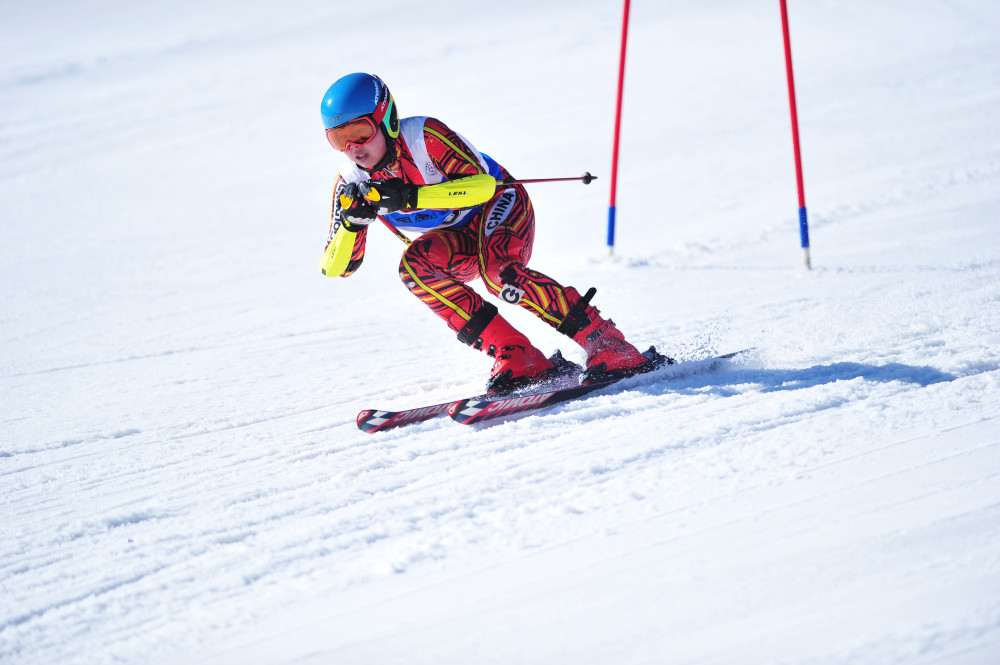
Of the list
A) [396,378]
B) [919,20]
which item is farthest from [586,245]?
[919,20]

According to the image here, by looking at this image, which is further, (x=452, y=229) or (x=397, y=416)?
(x=452, y=229)

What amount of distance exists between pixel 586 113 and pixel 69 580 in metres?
10.9

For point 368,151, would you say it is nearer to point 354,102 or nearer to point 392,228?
point 354,102

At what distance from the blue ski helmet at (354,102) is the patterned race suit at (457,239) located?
183mm

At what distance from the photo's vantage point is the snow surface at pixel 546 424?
2.13 m

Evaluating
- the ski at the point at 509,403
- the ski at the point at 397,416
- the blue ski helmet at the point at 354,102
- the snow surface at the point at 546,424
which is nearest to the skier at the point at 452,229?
the blue ski helmet at the point at 354,102

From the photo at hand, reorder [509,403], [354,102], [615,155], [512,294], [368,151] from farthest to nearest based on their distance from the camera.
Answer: [615,155] < [512,294] < [509,403] < [368,151] < [354,102]

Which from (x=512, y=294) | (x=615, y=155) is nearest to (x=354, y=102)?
(x=512, y=294)

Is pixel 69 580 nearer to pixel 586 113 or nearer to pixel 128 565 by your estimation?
pixel 128 565

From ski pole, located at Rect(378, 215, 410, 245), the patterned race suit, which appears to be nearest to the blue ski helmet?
the patterned race suit

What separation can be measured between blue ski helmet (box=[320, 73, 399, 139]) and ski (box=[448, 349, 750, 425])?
122 cm

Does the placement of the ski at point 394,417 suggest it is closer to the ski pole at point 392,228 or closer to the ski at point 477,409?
the ski at point 477,409

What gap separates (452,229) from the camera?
377 cm

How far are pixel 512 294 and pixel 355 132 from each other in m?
0.97
